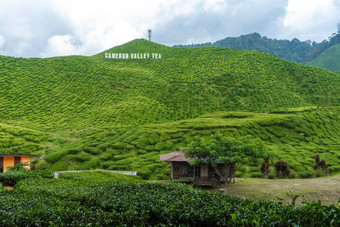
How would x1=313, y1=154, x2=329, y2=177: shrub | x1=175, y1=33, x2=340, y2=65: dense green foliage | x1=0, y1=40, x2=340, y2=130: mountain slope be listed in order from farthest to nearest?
1. x1=175, y1=33, x2=340, y2=65: dense green foliage
2. x1=0, y1=40, x2=340, y2=130: mountain slope
3. x1=313, y1=154, x2=329, y2=177: shrub

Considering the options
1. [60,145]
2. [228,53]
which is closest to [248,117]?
[60,145]

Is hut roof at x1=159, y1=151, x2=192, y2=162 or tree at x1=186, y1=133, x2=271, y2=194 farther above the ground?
tree at x1=186, y1=133, x2=271, y2=194

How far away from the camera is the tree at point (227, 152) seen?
1648 cm

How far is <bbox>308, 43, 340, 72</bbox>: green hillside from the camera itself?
10411 centimetres

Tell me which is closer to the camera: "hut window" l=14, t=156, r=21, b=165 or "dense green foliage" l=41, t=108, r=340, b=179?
"hut window" l=14, t=156, r=21, b=165

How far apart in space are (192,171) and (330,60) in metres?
112

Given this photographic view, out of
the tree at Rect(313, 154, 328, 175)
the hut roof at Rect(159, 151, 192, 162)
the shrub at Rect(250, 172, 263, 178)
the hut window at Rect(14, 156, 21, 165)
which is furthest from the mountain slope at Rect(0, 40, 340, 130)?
the tree at Rect(313, 154, 328, 175)

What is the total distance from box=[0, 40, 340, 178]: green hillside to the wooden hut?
2453 mm

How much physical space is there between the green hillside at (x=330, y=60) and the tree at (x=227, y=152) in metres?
Answer: 102

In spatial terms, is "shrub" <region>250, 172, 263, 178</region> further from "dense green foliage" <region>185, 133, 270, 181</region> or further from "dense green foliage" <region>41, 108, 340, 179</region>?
"dense green foliage" <region>185, 133, 270, 181</region>

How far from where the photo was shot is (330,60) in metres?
109

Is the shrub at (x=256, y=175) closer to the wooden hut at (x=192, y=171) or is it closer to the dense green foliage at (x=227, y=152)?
the wooden hut at (x=192, y=171)

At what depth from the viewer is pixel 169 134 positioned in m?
31.1

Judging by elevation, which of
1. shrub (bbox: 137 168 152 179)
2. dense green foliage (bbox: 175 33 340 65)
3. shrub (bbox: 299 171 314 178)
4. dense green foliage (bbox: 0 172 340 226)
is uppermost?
dense green foliage (bbox: 175 33 340 65)
